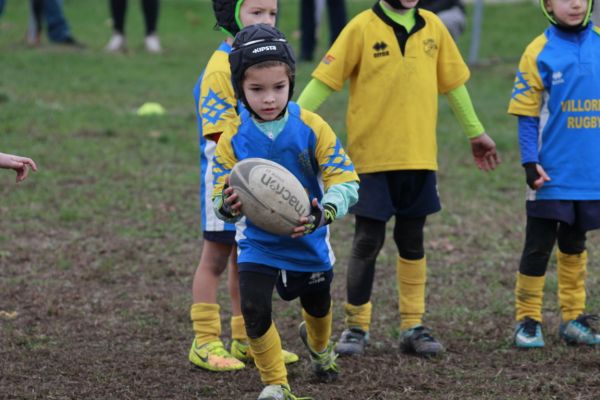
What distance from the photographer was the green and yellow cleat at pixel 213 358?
5.17m

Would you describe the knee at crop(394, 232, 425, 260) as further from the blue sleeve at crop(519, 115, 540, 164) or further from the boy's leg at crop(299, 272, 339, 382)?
the boy's leg at crop(299, 272, 339, 382)

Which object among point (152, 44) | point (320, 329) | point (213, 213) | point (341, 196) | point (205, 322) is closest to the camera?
point (341, 196)

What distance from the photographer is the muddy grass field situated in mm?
4910

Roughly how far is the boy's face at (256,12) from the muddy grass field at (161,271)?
5.55 ft

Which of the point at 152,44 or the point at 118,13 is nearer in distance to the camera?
the point at 118,13

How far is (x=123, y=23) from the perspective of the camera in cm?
1611

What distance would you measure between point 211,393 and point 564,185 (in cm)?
206

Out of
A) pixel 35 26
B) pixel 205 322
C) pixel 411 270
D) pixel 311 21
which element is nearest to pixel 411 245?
pixel 411 270

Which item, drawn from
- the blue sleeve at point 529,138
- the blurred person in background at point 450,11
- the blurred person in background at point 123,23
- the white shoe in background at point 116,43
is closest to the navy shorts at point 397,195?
the blue sleeve at point 529,138

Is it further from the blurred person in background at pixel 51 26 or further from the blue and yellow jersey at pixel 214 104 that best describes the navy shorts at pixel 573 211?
the blurred person in background at pixel 51 26

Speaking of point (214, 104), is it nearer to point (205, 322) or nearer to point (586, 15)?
point (205, 322)

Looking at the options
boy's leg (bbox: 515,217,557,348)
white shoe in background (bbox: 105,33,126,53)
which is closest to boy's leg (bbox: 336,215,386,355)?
boy's leg (bbox: 515,217,557,348)

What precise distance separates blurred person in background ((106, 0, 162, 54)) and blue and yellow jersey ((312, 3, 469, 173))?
10.8 meters

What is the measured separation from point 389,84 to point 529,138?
0.77m
